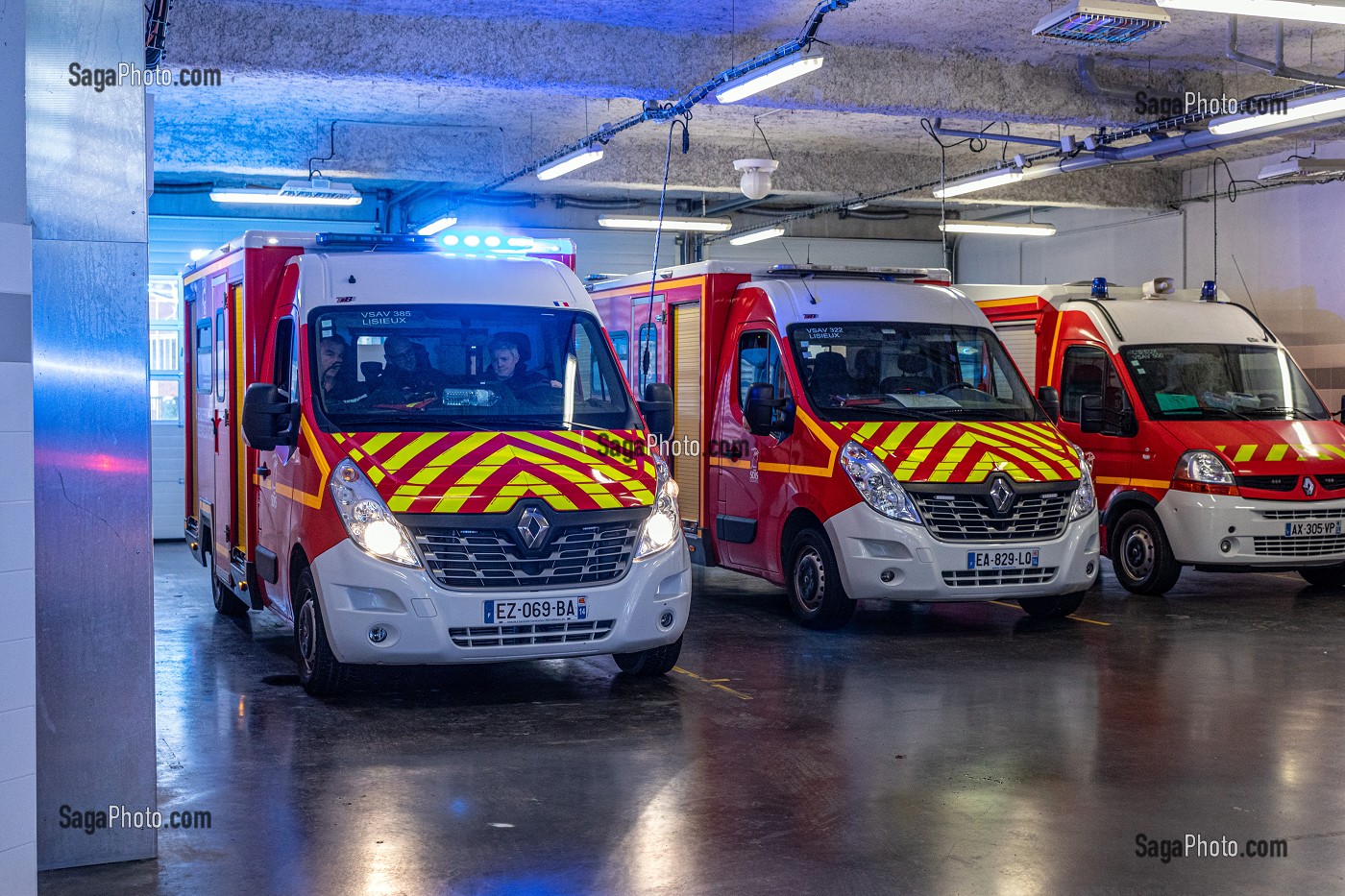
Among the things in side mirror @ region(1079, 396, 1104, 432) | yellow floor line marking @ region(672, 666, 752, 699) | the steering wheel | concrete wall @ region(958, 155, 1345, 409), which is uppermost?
concrete wall @ region(958, 155, 1345, 409)

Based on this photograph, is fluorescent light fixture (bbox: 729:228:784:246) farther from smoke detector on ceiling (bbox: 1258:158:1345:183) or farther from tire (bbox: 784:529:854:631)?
tire (bbox: 784:529:854:631)

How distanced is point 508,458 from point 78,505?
288 centimetres

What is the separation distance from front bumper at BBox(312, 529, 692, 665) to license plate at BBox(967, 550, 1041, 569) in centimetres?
285

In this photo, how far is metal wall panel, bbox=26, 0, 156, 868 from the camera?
4879 millimetres

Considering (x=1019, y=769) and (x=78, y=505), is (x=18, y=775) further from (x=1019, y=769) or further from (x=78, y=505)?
(x=1019, y=769)

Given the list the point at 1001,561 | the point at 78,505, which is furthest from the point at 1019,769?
the point at 78,505

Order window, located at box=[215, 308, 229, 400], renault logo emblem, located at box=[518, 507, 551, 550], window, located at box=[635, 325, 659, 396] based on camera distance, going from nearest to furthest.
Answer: renault logo emblem, located at box=[518, 507, 551, 550]
window, located at box=[215, 308, 229, 400]
window, located at box=[635, 325, 659, 396]

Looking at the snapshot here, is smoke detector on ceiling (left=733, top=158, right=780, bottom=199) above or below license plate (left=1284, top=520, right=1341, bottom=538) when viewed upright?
above

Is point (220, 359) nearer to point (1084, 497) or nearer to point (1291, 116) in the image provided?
point (1084, 497)

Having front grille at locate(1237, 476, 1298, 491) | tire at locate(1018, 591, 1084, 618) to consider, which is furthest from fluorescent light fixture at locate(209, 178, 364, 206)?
front grille at locate(1237, 476, 1298, 491)

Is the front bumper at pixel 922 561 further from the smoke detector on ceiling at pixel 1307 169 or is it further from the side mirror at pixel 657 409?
the smoke detector on ceiling at pixel 1307 169

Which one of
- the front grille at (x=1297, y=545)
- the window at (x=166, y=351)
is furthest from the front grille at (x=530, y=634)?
the window at (x=166, y=351)

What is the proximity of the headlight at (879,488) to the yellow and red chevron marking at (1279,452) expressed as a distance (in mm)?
3385

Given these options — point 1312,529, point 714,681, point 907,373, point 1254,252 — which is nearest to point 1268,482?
point 1312,529
